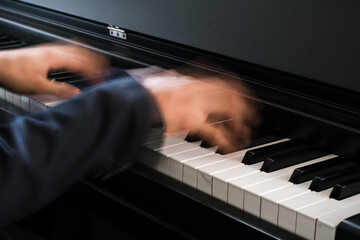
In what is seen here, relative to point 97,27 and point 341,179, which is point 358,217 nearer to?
point 341,179

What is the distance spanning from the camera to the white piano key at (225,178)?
1150 millimetres

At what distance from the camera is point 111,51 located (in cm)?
173

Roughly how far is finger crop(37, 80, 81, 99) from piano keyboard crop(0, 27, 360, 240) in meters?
0.35

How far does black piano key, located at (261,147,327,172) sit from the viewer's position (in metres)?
1.20

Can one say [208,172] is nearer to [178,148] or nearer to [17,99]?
[178,148]

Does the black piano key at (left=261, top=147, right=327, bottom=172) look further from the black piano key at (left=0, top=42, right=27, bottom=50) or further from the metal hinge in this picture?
the black piano key at (left=0, top=42, right=27, bottom=50)

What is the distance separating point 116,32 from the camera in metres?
1.79

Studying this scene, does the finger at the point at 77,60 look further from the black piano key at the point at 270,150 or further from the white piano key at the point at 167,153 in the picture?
the black piano key at the point at 270,150

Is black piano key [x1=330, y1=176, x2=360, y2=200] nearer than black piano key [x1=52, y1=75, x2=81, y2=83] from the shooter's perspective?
Yes

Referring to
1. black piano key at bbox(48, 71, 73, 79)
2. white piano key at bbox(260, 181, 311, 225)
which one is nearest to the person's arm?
white piano key at bbox(260, 181, 311, 225)

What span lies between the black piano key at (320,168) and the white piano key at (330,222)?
13 centimetres

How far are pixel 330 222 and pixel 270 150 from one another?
0.30 metres

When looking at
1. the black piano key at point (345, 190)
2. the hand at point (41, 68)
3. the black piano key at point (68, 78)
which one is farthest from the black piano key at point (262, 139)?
the black piano key at point (68, 78)

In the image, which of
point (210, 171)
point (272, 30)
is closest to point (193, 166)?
point (210, 171)
